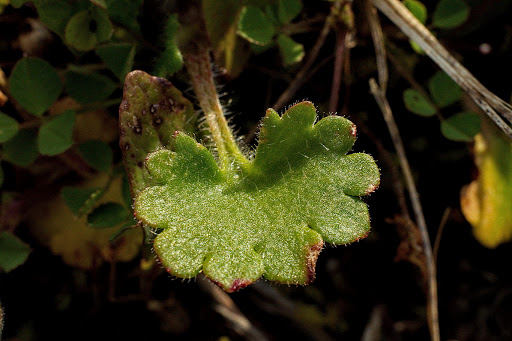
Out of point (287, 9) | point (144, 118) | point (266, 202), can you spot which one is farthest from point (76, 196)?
point (287, 9)

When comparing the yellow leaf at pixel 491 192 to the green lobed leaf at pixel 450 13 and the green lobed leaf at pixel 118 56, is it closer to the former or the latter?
the green lobed leaf at pixel 450 13

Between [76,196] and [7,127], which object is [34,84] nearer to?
[7,127]

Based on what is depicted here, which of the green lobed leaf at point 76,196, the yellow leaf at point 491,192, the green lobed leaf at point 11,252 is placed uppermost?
the yellow leaf at point 491,192

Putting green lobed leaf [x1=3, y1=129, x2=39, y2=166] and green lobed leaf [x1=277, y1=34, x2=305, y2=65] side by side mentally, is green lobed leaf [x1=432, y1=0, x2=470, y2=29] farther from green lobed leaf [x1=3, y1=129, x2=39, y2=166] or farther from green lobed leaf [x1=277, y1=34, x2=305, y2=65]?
green lobed leaf [x1=3, y1=129, x2=39, y2=166]

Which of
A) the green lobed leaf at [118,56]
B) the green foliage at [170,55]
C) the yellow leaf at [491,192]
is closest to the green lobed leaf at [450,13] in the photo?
the yellow leaf at [491,192]

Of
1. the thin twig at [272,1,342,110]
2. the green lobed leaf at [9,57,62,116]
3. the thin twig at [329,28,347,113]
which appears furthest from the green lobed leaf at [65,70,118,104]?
the thin twig at [329,28,347,113]

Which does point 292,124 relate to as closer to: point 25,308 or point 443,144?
point 443,144
